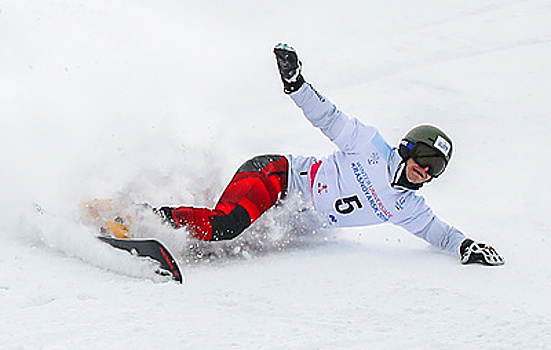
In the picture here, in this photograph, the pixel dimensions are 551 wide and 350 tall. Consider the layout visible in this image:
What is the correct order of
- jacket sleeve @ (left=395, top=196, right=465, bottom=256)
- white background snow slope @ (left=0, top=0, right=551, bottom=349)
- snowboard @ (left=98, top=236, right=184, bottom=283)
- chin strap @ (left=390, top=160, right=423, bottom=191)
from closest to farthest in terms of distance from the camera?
white background snow slope @ (left=0, top=0, right=551, bottom=349), snowboard @ (left=98, top=236, right=184, bottom=283), chin strap @ (left=390, top=160, right=423, bottom=191), jacket sleeve @ (left=395, top=196, right=465, bottom=256)

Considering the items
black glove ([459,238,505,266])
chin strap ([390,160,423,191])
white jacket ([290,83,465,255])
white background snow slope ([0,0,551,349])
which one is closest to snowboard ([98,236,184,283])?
white background snow slope ([0,0,551,349])

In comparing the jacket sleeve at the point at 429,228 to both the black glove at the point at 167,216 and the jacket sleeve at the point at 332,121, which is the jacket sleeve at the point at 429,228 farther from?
the black glove at the point at 167,216

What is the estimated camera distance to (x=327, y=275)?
289 cm

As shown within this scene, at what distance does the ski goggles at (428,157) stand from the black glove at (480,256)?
1.35 feet

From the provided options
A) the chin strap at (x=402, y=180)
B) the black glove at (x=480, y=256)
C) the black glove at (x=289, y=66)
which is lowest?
the black glove at (x=480, y=256)

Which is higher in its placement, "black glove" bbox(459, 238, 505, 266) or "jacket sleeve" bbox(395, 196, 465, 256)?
"jacket sleeve" bbox(395, 196, 465, 256)

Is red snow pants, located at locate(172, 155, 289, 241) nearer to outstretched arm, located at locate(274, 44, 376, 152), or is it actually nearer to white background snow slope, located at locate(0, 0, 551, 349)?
white background snow slope, located at locate(0, 0, 551, 349)

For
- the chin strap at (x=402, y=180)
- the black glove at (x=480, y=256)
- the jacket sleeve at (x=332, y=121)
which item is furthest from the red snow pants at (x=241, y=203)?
the black glove at (x=480, y=256)

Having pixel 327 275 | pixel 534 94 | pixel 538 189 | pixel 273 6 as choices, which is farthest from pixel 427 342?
pixel 273 6

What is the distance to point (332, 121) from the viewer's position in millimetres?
3250

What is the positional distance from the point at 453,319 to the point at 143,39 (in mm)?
5130

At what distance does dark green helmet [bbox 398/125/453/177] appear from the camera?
305 centimetres

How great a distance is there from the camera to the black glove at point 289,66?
306cm

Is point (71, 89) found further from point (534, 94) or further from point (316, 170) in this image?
point (534, 94)
